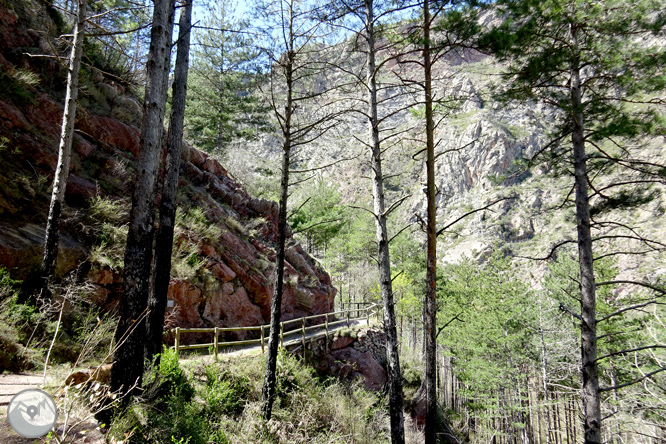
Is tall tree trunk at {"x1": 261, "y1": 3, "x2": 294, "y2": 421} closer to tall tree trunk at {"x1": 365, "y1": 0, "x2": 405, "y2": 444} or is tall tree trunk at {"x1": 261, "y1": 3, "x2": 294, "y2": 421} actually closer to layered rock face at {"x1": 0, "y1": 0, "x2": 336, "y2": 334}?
tall tree trunk at {"x1": 365, "y1": 0, "x2": 405, "y2": 444}

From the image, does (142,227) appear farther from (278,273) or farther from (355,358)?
(355,358)

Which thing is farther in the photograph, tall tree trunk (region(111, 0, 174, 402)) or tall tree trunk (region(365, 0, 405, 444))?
tall tree trunk (region(365, 0, 405, 444))

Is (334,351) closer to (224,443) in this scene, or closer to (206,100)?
(224,443)

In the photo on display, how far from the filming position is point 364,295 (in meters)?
Answer: 29.1

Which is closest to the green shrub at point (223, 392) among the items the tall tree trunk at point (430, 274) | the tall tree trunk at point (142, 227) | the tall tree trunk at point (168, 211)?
the tall tree trunk at point (168, 211)

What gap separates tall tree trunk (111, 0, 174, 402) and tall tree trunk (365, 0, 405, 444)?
11.7ft

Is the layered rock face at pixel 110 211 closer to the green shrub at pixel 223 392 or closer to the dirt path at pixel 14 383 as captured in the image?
the green shrub at pixel 223 392

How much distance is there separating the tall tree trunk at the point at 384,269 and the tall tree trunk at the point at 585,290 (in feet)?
9.40

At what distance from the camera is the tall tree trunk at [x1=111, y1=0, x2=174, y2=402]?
13.1 ft

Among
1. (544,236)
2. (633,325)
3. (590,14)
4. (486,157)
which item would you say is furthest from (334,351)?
(486,157)

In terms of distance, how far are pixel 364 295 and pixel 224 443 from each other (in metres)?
24.6

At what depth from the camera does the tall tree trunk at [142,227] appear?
158 inches

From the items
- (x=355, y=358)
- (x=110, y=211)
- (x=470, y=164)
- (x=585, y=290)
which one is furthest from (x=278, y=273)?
(x=470, y=164)

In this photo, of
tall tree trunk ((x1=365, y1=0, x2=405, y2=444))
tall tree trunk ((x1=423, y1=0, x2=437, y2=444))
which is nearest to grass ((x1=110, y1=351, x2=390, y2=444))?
tall tree trunk ((x1=365, y1=0, x2=405, y2=444))
